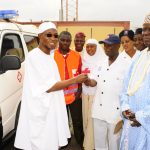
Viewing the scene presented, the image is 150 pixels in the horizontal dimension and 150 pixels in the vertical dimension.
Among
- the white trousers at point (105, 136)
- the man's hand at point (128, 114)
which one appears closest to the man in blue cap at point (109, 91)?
the white trousers at point (105, 136)

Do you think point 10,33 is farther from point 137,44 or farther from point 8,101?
point 137,44

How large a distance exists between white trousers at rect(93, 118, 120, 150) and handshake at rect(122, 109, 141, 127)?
1085 millimetres

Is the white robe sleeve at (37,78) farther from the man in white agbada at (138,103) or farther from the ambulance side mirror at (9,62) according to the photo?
the man in white agbada at (138,103)

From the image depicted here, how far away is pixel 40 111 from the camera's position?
3.56m

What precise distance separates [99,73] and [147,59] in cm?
133

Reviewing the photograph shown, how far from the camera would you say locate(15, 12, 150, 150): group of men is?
3170mm

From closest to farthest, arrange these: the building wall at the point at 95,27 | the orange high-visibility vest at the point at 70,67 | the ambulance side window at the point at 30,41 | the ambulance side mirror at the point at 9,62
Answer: the ambulance side mirror at the point at 9,62 < the orange high-visibility vest at the point at 70,67 < the ambulance side window at the point at 30,41 < the building wall at the point at 95,27

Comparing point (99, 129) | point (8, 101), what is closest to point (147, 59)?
point (99, 129)

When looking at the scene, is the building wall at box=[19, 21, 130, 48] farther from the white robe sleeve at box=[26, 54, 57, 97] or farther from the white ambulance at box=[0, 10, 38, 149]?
the white robe sleeve at box=[26, 54, 57, 97]

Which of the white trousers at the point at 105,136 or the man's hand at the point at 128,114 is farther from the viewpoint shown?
the white trousers at the point at 105,136

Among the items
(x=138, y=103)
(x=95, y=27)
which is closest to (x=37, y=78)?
(x=138, y=103)

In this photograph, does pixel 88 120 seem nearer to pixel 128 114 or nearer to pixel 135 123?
pixel 128 114

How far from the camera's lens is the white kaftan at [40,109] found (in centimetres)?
352

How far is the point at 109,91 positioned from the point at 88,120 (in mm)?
945
